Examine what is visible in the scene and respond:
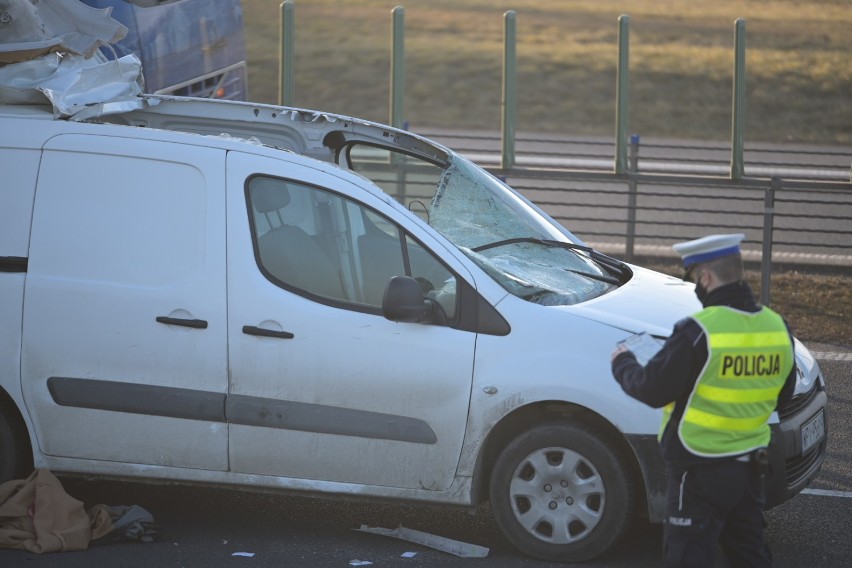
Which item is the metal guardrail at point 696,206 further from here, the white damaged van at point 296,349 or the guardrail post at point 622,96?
the white damaged van at point 296,349

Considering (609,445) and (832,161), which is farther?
(832,161)

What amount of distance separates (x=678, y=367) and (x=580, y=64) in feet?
91.1

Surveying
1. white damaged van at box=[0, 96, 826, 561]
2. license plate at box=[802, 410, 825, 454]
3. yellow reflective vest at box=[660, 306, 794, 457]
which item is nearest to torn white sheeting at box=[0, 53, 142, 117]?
white damaged van at box=[0, 96, 826, 561]

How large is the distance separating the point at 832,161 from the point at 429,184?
15066mm

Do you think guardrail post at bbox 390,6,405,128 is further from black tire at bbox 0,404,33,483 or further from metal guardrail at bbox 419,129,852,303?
black tire at bbox 0,404,33,483

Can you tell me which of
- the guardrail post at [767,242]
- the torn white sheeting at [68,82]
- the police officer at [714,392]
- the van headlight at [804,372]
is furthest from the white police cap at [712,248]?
the guardrail post at [767,242]

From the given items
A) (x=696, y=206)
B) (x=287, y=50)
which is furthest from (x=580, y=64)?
(x=287, y=50)

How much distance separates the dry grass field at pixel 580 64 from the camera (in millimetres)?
26359

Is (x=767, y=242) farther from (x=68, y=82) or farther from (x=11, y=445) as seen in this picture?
(x=11, y=445)

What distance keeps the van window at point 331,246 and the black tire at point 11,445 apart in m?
1.34

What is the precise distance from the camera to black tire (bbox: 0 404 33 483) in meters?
5.48

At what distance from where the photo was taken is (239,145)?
5465 millimetres

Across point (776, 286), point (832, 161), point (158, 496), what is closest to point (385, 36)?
point (832, 161)

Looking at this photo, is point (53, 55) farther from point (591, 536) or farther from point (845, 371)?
point (845, 371)
